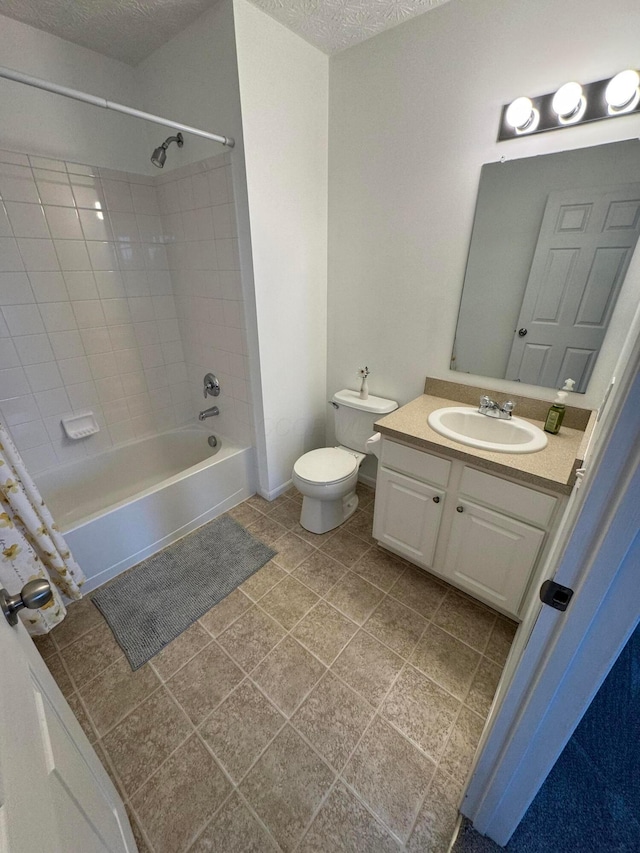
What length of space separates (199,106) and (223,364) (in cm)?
128

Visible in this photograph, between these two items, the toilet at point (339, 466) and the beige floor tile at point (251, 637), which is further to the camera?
the toilet at point (339, 466)

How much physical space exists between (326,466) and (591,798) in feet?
5.01

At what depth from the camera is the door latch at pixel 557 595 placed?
0.58 metres

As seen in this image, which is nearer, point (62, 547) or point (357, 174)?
point (62, 547)

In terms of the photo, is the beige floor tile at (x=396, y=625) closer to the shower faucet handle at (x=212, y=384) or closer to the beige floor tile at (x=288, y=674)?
the beige floor tile at (x=288, y=674)

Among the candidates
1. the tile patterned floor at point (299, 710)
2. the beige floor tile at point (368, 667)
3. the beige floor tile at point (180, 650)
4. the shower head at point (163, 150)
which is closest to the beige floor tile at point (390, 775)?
the tile patterned floor at point (299, 710)

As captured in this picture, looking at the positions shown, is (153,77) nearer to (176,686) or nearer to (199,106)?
(199,106)

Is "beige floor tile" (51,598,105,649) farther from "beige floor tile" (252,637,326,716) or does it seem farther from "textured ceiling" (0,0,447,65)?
"textured ceiling" (0,0,447,65)

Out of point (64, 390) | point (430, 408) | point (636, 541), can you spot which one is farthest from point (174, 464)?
point (636, 541)

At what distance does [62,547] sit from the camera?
143 cm

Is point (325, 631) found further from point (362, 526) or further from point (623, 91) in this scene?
point (623, 91)

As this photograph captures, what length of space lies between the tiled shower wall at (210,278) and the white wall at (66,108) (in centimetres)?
27

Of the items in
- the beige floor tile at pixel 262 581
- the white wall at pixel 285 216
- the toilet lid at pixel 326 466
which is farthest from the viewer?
the toilet lid at pixel 326 466

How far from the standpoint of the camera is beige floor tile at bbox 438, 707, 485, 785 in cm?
109
